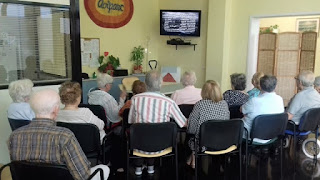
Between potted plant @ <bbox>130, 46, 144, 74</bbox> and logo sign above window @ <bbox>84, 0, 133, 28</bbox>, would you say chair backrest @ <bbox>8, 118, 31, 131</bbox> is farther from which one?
potted plant @ <bbox>130, 46, 144, 74</bbox>

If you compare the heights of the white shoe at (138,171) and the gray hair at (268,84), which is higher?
the gray hair at (268,84)

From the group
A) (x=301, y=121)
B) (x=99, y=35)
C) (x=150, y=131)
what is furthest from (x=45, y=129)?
(x=99, y=35)

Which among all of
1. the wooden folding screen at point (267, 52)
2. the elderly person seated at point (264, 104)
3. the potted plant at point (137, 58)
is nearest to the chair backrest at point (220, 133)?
the elderly person seated at point (264, 104)

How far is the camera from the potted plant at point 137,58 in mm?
6812

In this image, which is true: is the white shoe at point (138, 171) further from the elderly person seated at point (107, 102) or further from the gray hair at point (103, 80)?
the gray hair at point (103, 80)

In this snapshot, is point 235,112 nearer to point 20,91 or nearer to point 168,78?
point 20,91

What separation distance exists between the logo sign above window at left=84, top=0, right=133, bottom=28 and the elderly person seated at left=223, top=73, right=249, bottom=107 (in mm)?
3534

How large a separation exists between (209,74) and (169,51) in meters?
1.32

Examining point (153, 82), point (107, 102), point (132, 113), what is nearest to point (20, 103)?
point (107, 102)

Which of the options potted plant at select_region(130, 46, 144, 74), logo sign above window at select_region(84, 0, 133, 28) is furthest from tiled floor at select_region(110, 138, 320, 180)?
logo sign above window at select_region(84, 0, 133, 28)

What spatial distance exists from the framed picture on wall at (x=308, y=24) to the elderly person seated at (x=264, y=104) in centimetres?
527

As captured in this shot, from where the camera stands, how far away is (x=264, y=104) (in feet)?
10.3

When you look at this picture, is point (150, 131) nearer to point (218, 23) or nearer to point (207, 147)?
point (207, 147)

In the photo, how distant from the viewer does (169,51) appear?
7.22 meters
